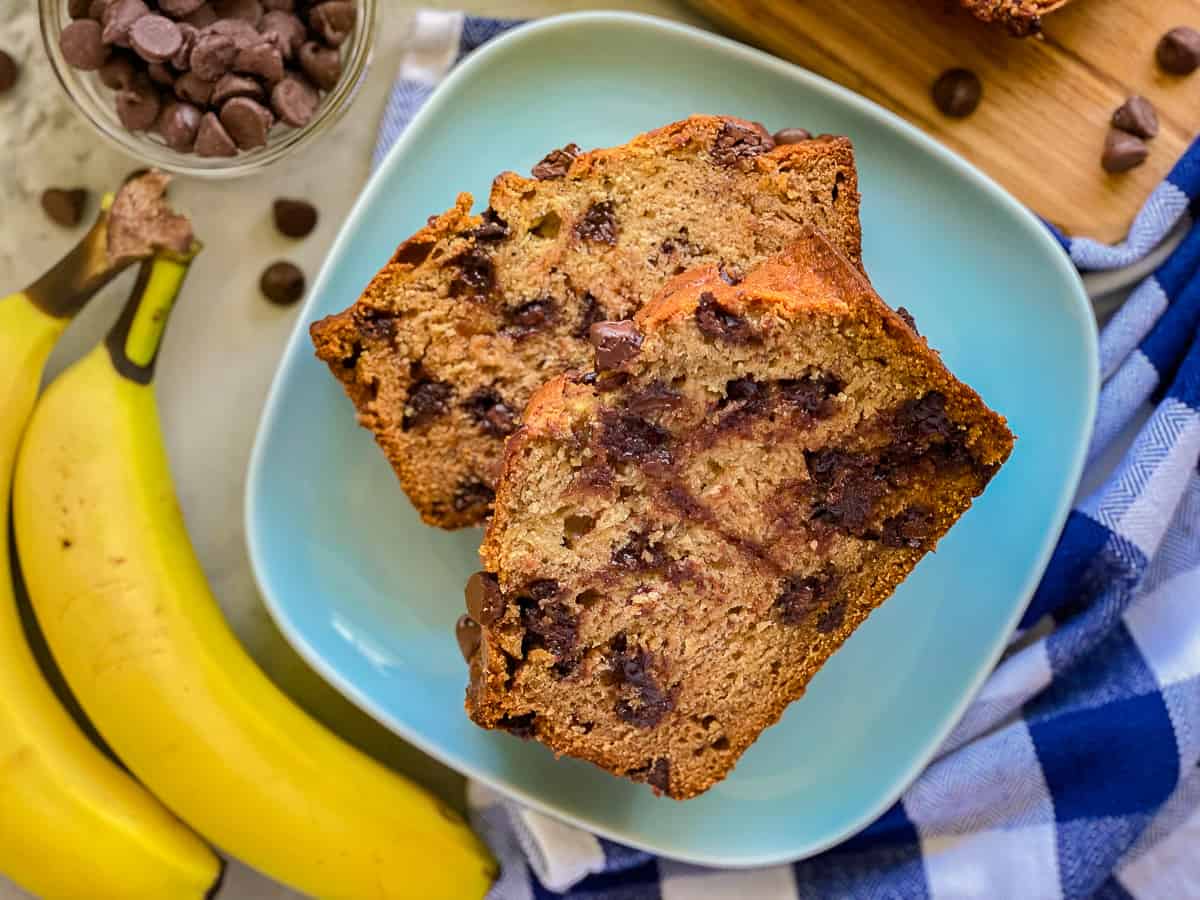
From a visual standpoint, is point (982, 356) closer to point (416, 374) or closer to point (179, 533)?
point (416, 374)

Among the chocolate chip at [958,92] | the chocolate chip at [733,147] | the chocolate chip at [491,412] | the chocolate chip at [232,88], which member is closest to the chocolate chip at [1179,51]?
the chocolate chip at [958,92]

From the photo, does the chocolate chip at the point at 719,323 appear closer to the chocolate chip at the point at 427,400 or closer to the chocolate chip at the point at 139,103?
the chocolate chip at the point at 427,400

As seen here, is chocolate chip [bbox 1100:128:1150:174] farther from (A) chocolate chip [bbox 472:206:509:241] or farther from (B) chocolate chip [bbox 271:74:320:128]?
(B) chocolate chip [bbox 271:74:320:128]

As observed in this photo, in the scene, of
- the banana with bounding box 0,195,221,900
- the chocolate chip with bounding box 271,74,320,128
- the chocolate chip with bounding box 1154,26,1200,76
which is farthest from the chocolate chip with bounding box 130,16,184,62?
the chocolate chip with bounding box 1154,26,1200,76

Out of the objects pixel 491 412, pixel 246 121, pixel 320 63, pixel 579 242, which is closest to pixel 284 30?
pixel 320 63

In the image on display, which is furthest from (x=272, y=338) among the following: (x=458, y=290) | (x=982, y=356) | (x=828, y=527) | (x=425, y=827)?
(x=982, y=356)
